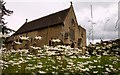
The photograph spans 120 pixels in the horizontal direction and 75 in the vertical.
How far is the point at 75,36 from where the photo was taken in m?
41.5

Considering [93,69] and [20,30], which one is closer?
[93,69]

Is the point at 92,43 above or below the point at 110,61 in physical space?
above

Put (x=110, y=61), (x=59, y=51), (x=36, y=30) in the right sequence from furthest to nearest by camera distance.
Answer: (x=36, y=30), (x=110, y=61), (x=59, y=51)

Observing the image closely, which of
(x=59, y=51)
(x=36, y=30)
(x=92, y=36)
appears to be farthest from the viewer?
(x=36, y=30)

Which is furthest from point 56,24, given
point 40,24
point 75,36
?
point 40,24

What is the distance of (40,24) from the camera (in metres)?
46.6

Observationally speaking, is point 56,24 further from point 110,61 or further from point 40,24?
point 110,61

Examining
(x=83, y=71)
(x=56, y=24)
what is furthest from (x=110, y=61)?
(x=56, y=24)

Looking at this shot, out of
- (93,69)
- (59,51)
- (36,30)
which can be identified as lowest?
(93,69)

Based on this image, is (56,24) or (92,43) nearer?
(92,43)

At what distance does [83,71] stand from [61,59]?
28.1 inches

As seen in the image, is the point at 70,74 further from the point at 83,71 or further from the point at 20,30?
the point at 20,30

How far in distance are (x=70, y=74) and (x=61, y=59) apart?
2.93ft

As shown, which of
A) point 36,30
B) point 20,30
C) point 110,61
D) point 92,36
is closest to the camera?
point 92,36
